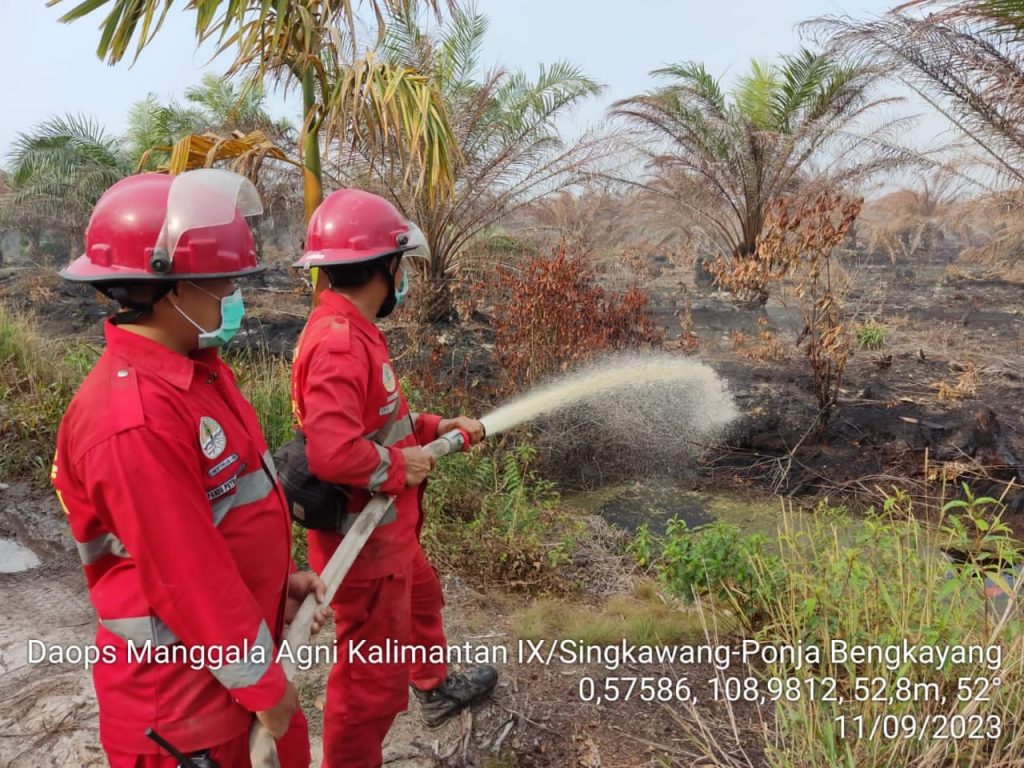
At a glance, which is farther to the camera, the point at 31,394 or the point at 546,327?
the point at 546,327

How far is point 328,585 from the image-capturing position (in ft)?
6.03

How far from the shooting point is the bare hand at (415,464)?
2154mm

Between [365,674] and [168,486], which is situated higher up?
[168,486]

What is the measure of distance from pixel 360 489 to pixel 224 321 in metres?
0.82

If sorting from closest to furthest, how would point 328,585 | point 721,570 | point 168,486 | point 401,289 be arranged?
1. point 168,486
2. point 328,585
3. point 401,289
4. point 721,570

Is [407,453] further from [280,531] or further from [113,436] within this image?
[113,436]

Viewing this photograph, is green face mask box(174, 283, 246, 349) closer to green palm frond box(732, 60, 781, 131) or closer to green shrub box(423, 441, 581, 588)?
green shrub box(423, 441, 581, 588)

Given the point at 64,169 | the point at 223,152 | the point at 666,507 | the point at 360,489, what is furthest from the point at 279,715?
the point at 64,169

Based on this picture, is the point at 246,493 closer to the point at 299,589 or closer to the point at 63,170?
the point at 299,589

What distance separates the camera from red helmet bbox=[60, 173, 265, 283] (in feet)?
4.60

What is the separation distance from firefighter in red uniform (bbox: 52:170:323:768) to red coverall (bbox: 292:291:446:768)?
1.26 feet

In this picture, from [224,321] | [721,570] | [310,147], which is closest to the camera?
[224,321]

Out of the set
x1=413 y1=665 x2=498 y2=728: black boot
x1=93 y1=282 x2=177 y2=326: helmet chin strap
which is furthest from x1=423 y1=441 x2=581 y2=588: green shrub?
x1=93 y1=282 x2=177 y2=326: helmet chin strap

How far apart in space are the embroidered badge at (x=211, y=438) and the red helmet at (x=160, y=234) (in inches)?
11.4
